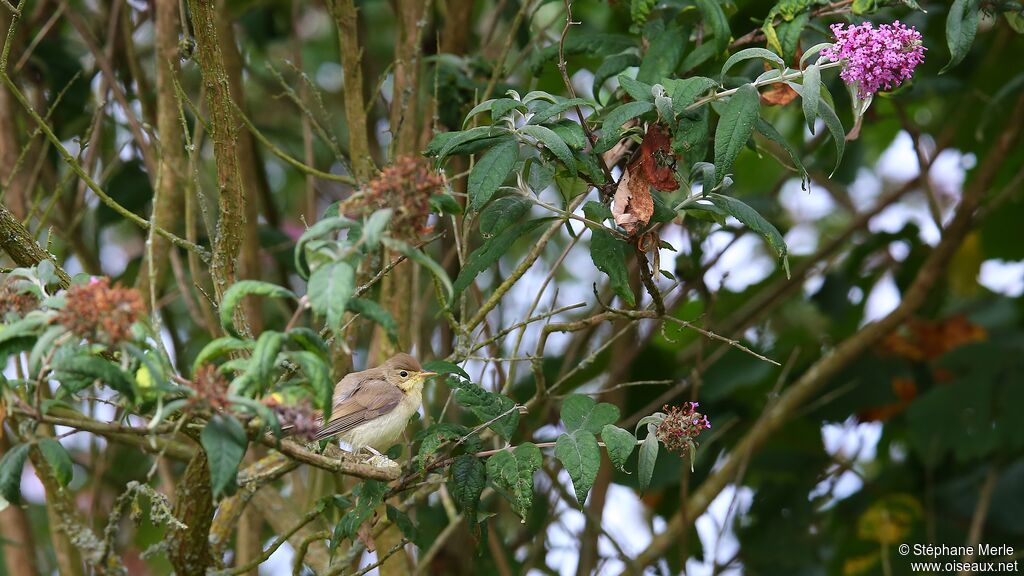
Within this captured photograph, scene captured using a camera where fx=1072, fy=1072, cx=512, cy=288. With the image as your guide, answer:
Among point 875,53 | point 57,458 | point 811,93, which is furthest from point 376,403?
point 875,53

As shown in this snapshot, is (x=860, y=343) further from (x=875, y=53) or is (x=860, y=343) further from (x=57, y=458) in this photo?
(x=57, y=458)

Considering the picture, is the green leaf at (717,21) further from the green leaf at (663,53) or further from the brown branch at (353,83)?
the brown branch at (353,83)

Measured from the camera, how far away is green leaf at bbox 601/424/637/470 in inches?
92.7

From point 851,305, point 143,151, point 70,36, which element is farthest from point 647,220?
point 70,36

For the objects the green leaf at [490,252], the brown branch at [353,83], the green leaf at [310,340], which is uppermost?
the brown branch at [353,83]

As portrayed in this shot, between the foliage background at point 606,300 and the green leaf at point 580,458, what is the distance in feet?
3.74

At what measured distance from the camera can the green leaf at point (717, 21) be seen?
3.14 meters

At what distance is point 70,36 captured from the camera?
582cm

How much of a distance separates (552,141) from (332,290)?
79 centimetres

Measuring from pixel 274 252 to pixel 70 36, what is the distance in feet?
7.41

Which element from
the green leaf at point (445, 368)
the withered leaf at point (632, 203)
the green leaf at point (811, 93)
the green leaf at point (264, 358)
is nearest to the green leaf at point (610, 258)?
the withered leaf at point (632, 203)

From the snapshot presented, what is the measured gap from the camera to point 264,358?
1921 millimetres

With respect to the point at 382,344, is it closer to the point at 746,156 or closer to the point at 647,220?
the point at 647,220

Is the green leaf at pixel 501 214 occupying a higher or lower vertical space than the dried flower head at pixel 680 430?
higher
